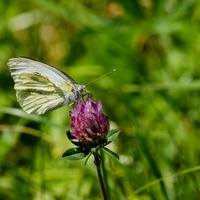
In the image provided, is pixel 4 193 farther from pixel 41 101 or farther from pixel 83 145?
pixel 83 145

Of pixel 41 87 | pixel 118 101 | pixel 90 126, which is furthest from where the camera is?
pixel 118 101

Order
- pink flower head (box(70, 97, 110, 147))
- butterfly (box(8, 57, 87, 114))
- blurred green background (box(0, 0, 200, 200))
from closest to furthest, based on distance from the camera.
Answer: pink flower head (box(70, 97, 110, 147)) < butterfly (box(8, 57, 87, 114)) < blurred green background (box(0, 0, 200, 200))

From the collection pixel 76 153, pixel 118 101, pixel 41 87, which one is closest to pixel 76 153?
pixel 76 153

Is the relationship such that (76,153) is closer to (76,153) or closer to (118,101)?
(76,153)

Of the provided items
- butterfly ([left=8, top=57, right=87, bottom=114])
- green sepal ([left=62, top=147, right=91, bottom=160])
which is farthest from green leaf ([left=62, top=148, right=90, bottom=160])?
butterfly ([left=8, top=57, right=87, bottom=114])

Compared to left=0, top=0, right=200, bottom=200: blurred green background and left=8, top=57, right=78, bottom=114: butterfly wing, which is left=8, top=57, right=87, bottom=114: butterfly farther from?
left=0, top=0, right=200, bottom=200: blurred green background

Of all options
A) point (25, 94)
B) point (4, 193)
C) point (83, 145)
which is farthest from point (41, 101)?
point (4, 193)
